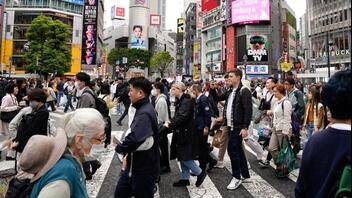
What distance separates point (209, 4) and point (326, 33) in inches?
1082

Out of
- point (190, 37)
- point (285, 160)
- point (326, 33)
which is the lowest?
point (285, 160)

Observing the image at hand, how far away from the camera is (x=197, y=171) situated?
564 centimetres

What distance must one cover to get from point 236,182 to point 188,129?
46.7 inches

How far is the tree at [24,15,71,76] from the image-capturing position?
139ft

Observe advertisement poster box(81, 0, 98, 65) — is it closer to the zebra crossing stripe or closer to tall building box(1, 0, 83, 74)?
tall building box(1, 0, 83, 74)

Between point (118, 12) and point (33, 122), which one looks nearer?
point (33, 122)

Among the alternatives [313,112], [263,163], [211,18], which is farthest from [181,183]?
[211,18]

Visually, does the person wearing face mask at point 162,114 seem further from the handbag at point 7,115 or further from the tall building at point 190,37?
the tall building at point 190,37

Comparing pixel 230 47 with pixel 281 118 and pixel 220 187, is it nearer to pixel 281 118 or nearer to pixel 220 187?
pixel 281 118

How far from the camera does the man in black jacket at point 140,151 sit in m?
3.35

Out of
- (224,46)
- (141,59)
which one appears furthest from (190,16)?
(224,46)

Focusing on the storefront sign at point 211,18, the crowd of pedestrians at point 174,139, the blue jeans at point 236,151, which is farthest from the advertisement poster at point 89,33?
the blue jeans at point 236,151

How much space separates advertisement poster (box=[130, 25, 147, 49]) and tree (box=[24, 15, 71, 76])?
61913 mm

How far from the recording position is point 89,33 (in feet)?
213
